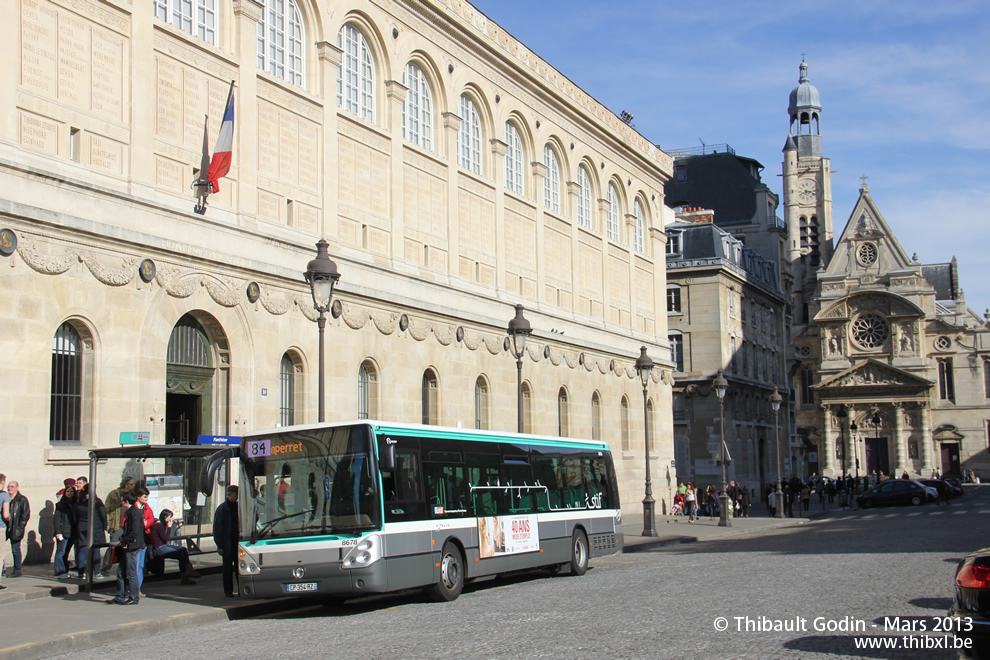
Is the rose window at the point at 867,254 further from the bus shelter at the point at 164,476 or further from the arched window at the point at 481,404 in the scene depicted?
the bus shelter at the point at 164,476

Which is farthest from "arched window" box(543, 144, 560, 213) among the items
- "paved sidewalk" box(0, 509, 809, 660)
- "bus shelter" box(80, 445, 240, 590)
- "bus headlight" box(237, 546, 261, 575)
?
"bus headlight" box(237, 546, 261, 575)

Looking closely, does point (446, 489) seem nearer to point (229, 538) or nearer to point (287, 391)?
point (229, 538)

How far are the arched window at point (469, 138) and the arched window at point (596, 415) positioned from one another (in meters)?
12.4

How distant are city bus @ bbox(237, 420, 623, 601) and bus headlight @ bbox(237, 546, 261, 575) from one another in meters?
→ 0.01

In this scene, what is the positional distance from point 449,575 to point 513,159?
2417 cm

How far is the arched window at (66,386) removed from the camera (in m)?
18.8

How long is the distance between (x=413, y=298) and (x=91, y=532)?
591 inches

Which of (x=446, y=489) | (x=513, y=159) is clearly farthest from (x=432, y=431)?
(x=513, y=159)

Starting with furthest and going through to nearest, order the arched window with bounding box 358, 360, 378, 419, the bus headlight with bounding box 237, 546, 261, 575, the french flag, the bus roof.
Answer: the arched window with bounding box 358, 360, 378, 419 → the french flag → the bus roof → the bus headlight with bounding box 237, 546, 261, 575

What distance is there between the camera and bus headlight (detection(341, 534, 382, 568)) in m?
14.2

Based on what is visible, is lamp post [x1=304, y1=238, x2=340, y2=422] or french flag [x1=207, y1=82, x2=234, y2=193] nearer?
lamp post [x1=304, y1=238, x2=340, y2=422]

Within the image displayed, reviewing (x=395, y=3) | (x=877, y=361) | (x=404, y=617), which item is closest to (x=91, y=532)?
(x=404, y=617)

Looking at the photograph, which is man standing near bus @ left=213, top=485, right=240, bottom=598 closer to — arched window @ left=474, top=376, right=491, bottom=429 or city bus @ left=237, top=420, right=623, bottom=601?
city bus @ left=237, top=420, right=623, bottom=601

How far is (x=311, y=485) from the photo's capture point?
14773mm
